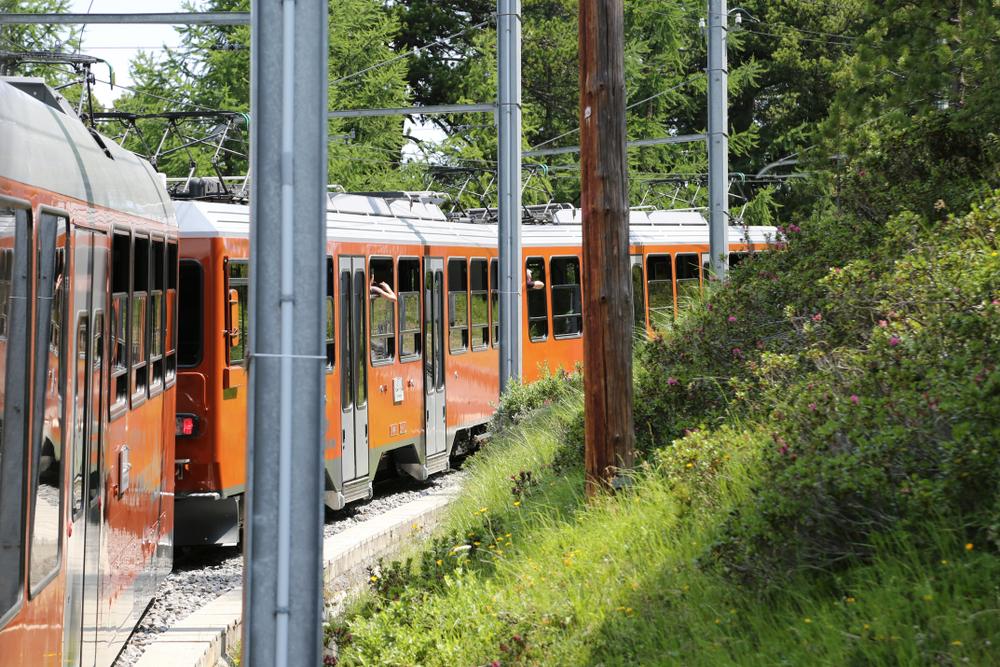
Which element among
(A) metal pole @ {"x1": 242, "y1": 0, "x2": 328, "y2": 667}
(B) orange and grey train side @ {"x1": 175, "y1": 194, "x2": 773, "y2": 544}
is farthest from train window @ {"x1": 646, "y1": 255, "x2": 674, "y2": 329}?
(A) metal pole @ {"x1": 242, "y1": 0, "x2": 328, "y2": 667}

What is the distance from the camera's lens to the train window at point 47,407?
519 centimetres

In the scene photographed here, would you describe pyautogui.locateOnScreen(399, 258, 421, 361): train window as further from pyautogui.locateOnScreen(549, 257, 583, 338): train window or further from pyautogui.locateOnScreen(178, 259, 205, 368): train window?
pyautogui.locateOnScreen(549, 257, 583, 338): train window

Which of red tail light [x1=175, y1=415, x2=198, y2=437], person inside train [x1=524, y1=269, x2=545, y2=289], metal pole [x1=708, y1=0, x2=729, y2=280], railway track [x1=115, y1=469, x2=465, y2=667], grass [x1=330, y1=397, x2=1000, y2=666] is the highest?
metal pole [x1=708, y1=0, x2=729, y2=280]

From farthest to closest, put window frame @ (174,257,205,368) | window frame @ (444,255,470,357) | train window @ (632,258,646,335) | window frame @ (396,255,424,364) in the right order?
train window @ (632,258,646,335), window frame @ (444,255,470,357), window frame @ (396,255,424,364), window frame @ (174,257,205,368)

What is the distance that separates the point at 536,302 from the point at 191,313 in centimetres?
818

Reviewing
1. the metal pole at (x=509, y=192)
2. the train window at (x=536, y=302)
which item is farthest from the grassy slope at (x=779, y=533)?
the train window at (x=536, y=302)

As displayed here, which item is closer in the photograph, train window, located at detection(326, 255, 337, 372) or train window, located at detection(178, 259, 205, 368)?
train window, located at detection(178, 259, 205, 368)

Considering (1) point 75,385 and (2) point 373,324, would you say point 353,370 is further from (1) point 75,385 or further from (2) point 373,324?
(1) point 75,385

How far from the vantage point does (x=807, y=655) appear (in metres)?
5.27

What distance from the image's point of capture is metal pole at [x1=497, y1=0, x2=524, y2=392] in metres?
16.1

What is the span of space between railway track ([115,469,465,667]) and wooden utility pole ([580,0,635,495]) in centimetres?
274

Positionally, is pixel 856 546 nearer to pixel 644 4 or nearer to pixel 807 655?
pixel 807 655

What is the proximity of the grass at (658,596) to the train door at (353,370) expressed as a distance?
3.67 metres

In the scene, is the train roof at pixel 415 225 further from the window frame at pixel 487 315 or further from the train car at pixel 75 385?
the train car at pixel 75 385
